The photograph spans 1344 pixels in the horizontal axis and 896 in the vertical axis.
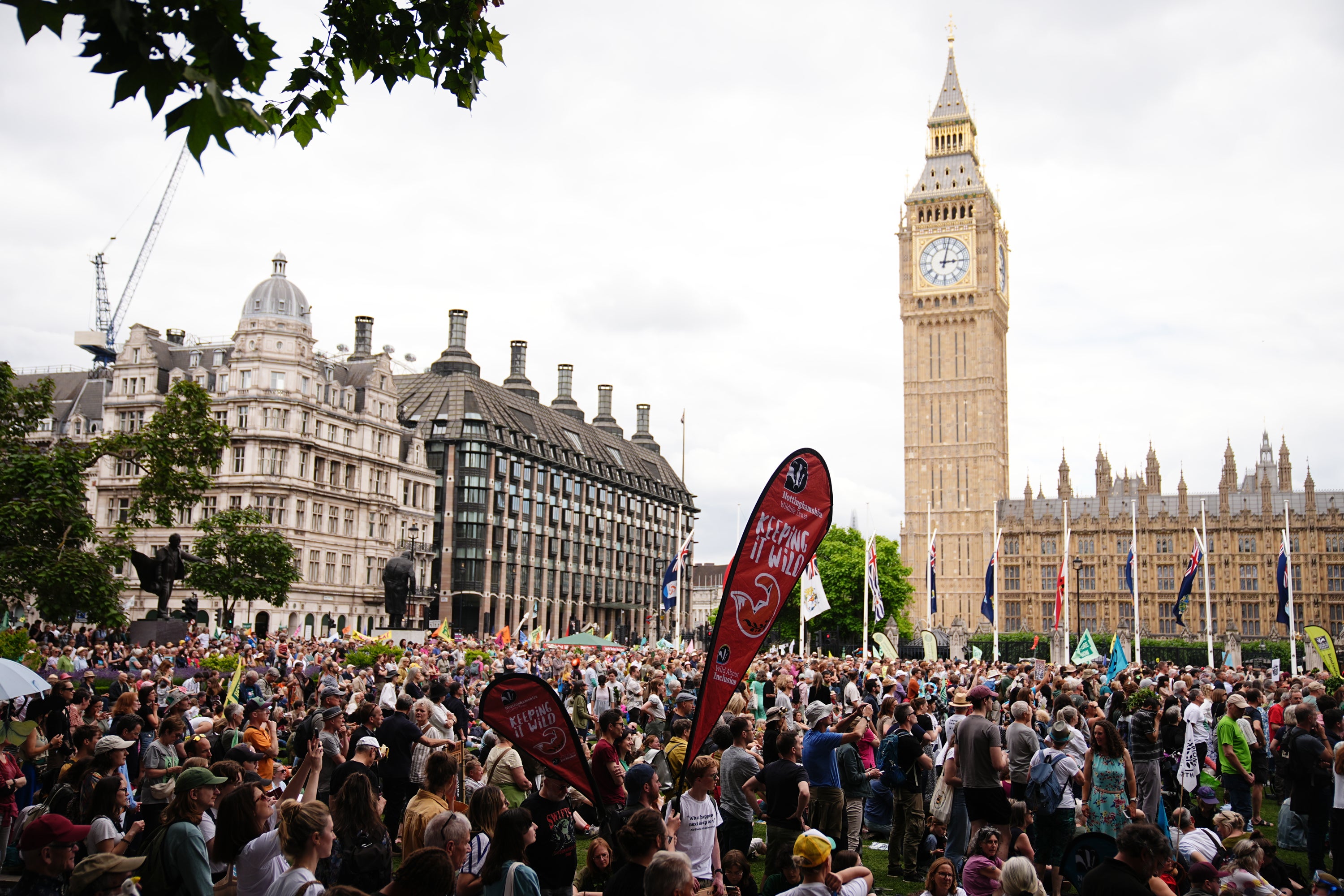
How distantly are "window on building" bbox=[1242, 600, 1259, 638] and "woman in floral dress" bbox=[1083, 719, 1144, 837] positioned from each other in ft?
265

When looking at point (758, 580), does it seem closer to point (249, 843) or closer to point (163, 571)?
point (249, 843)

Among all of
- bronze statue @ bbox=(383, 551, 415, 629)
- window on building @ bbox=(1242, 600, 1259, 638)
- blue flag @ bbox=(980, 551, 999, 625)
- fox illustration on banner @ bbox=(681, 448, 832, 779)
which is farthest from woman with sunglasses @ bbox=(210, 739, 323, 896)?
window on building @ bbox=(1242, 600, 1259, 638)

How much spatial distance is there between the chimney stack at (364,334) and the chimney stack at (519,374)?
20146 millimetres

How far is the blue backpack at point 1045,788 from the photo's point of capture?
397 inches

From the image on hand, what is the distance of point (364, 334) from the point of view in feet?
258

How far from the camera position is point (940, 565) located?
300ft

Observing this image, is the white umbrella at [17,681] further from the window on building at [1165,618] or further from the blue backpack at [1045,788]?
the window on building at [1165,618]

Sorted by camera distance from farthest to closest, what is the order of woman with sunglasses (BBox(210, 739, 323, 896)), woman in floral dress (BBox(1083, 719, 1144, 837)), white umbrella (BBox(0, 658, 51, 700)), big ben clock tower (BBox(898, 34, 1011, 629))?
big ben clock tower (BBox(898, 34, 1011, 629))
woman in floral dress (BBox(1083, 719, 1144, 837))
white umbrella (BBox(0, 658, 51, 700))
woman with sunglasses (BBox(210, 739, 323, 896))

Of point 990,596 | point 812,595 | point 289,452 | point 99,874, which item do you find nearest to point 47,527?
point 812,595

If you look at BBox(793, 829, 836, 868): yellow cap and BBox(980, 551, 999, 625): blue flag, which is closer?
BBox(793, 829, 836, 868): yellow cap

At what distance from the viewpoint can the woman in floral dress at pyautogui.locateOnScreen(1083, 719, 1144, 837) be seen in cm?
988

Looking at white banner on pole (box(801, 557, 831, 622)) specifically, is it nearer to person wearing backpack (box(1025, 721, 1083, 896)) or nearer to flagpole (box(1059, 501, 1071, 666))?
flagpole (box(1059, 501, 1071, 666))

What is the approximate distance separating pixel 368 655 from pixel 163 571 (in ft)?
31.0

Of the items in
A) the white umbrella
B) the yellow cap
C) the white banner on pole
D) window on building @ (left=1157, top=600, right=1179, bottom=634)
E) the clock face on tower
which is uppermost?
the clock face on tower
